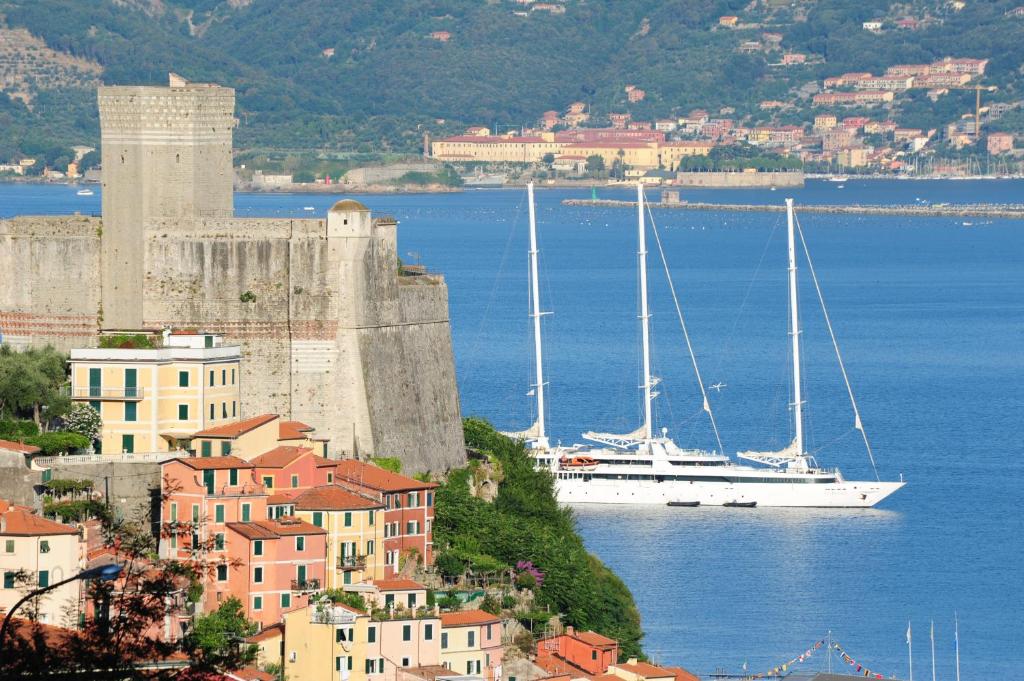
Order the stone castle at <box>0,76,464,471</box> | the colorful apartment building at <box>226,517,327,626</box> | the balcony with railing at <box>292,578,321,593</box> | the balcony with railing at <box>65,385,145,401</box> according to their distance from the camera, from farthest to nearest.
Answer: the stone castle at <box>0,76,464,471</box> < the balcony with railing at <box>65,385,145,401</box> < the balcony with railing at <box>292,578,321,593</box> < the colorful apartment building at <box>226,517,327,626</box>

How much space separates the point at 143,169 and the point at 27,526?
8.24 metres

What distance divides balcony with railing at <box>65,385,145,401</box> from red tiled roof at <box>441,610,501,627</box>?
16.6 ft

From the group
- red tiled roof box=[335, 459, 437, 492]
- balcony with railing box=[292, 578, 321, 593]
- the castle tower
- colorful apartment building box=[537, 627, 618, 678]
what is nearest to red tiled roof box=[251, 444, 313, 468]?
red tiled roof box=[335, 459, 437, 492]

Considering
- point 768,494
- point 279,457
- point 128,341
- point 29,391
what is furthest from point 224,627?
point 768,494

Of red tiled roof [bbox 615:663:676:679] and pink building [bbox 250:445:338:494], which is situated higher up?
pink building [bbox 250:445:338:494]

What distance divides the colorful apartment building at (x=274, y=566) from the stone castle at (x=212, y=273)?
190 inches

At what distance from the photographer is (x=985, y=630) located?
40.2m

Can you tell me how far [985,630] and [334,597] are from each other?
14.3 metres

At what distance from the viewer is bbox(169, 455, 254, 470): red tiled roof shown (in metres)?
30.5

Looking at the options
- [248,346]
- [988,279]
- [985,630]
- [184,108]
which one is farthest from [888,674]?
[988,279]

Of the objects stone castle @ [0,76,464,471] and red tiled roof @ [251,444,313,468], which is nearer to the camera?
red tiled roof @ [251,444,313,468]

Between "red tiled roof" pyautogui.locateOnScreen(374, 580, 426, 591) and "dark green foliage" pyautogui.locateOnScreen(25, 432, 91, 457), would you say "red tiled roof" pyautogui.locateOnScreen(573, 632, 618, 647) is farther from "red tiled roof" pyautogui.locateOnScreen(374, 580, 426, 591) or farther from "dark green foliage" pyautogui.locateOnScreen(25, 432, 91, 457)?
"dark green foliage" pyautogui.locateOnScreen(25, 432, 91, 457)

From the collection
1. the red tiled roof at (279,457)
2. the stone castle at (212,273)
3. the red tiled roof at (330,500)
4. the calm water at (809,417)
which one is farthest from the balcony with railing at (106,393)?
the calm water at (809,417)

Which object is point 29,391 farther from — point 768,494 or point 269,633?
point 768,494
